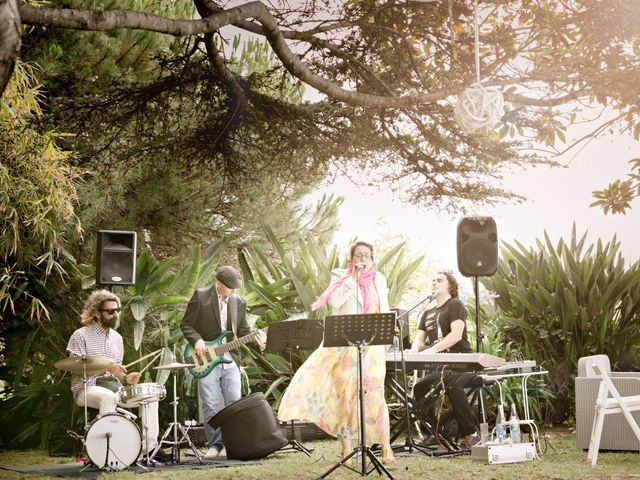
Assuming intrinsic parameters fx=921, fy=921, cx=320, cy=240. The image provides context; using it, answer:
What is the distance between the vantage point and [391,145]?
28.9 ft

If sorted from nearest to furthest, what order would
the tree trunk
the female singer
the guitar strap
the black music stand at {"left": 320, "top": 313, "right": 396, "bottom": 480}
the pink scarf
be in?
the tree trunk, the black music stand at {"left": 320, "top": 313, "right": 396, "bottom": 480}, the female singer, the pink scarf, the guitar strap

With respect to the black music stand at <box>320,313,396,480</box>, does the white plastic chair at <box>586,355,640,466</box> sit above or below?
below

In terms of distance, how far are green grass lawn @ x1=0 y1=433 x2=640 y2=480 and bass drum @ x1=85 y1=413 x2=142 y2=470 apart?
0.18 meters

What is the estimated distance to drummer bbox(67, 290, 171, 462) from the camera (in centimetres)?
652

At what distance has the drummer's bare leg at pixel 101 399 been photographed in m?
6.39

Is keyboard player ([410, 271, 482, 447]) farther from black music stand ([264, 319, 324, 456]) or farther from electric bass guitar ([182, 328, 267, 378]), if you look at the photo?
electric bass guitar ([182, 328, 267, 378])

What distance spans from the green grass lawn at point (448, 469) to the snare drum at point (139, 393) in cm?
53

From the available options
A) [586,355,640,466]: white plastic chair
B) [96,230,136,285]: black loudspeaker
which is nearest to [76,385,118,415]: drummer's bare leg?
[96,230,136,285]: black loudspeaker

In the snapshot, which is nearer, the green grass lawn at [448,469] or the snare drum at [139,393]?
the green grass lawn at [448,469]

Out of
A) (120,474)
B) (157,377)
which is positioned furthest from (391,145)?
(120,474)

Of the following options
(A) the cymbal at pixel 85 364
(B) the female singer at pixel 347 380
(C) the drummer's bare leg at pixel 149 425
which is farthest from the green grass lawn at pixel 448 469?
(A) the cymbal at pixel 85 364

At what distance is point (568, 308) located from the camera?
886cm

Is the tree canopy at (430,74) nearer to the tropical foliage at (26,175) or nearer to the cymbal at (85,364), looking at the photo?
the tropical foliage at (26,175)

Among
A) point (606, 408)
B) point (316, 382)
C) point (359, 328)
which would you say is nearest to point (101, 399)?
point (316, 382)
